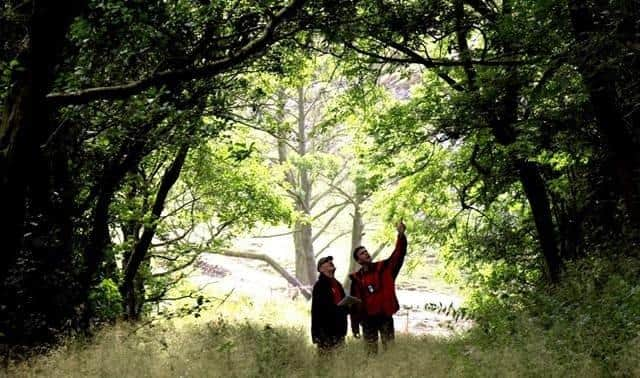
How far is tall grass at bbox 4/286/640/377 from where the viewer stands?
600 centimetres

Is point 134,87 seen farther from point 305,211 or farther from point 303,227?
point 303,227

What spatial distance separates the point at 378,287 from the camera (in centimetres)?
884

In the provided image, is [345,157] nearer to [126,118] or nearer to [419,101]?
[419,101]

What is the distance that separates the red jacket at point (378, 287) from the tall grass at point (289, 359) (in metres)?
0.51

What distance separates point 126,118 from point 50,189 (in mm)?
3002

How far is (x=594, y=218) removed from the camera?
11.2 m

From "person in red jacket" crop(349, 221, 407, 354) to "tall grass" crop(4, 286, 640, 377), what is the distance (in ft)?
0.88

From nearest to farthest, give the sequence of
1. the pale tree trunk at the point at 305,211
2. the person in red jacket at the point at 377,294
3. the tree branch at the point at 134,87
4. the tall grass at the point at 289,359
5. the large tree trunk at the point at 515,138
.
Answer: the tree branch at the point at 134,87, the tall grass at the point at 289,359, the person in red jacket at the point at 377,294, the large tree trunk at the point at 515,138, the pale tree trunk at the point at 305,211

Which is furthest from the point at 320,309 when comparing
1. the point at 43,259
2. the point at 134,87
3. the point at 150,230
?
the point at 150,230

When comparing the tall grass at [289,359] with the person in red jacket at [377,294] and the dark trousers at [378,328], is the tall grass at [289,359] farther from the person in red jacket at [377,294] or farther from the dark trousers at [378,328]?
the person in red jacket at [377,294]

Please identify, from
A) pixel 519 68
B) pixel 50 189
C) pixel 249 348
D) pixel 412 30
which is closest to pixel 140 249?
pixel 50 189

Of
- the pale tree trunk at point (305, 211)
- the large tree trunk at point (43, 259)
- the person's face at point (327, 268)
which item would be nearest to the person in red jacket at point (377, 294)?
the person's face at point (327, 268)

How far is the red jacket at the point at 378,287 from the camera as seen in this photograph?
8.86 meters

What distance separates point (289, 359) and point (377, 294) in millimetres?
1551
